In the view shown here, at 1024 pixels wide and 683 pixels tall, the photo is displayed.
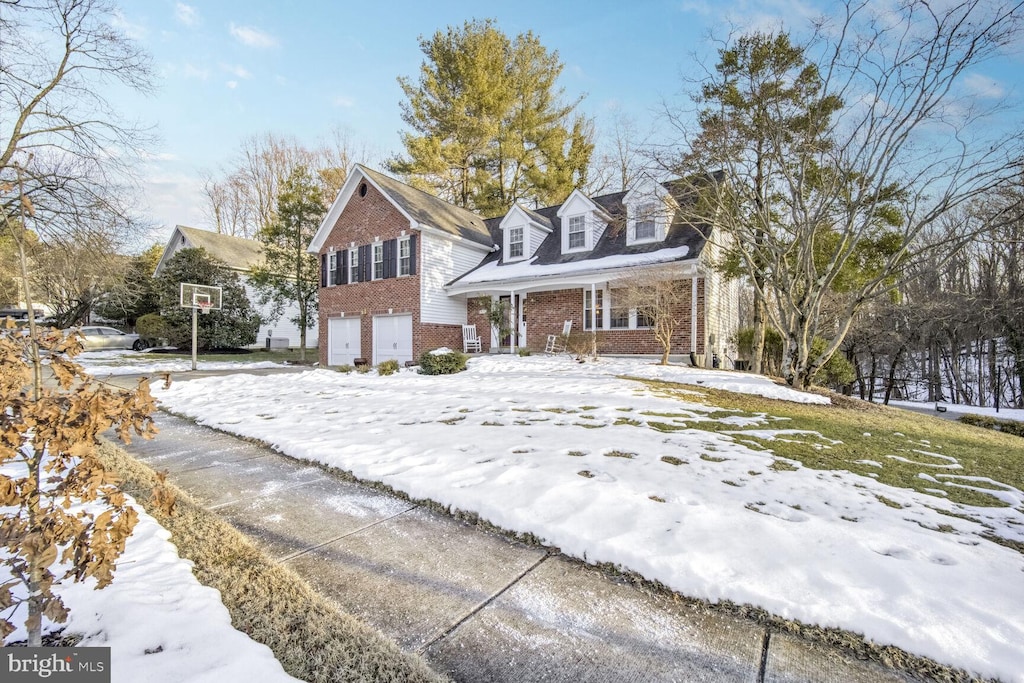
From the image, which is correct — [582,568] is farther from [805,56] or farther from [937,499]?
[805,56]

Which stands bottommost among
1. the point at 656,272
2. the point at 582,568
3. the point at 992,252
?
the point at 582,568

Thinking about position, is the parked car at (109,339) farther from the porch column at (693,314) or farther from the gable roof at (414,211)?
the porch column at (693,314)

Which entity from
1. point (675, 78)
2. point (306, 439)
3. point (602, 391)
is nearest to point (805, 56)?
point (675, 78)

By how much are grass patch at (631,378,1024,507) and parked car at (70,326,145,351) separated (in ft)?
89.6

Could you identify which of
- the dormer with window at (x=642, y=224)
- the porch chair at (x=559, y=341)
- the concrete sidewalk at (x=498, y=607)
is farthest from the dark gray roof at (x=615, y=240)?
the concrete sidewalk at (x=498, y=607)

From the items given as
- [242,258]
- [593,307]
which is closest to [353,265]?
[593,307]

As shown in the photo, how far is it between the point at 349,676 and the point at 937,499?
4.18m

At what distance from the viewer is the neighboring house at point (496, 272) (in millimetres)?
13414

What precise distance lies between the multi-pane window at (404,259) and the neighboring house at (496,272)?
0.05 m

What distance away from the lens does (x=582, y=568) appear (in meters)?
2.46

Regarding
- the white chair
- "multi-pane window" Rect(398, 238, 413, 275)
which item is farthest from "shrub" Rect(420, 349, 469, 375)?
"multi-pane window" Rect(398, 238, 413, 275)

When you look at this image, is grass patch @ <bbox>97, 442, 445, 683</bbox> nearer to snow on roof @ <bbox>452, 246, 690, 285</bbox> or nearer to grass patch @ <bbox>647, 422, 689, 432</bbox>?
grass patch @ <bbox>647, 422, 689, 432</bbox>

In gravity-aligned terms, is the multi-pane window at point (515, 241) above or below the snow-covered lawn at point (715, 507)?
above

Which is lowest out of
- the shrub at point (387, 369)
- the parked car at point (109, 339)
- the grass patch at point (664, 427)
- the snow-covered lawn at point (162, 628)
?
the snow-covered lawn at point (162, 628)
